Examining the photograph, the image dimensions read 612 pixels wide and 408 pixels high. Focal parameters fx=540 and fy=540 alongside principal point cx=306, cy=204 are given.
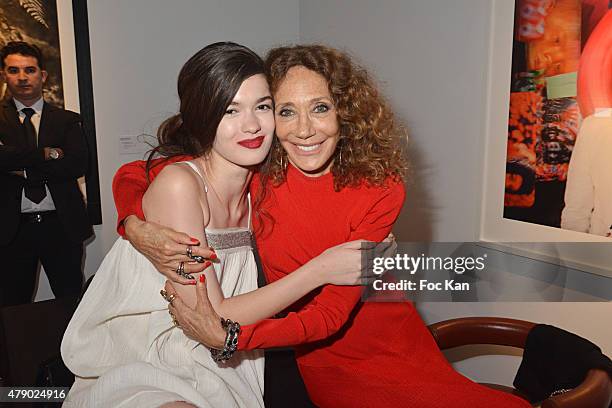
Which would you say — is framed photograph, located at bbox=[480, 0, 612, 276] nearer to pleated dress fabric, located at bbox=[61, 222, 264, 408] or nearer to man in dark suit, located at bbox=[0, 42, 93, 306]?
pleated dress fabric, located at bbox=[61, 222, 264, 408]

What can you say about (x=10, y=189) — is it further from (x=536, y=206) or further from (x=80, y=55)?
(x=536, y=206)

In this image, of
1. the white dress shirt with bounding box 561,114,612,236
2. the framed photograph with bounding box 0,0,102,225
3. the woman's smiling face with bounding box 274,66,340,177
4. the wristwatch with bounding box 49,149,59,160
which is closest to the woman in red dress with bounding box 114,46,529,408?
the woman's smiling face with bounding box 274,66,340,177

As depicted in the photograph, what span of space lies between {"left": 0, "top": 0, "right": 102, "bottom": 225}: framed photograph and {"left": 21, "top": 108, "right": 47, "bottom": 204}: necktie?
21 cm

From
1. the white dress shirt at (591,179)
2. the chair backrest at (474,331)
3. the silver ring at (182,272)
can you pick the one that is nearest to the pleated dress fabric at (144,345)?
the silver ring at (182,272)

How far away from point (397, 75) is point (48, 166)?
1.84 metres

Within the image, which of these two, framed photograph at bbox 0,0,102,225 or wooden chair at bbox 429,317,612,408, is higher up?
framed photograph at bbox 0,0,102,225

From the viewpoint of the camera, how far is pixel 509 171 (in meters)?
2.04

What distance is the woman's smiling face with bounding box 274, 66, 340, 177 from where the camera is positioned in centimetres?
131

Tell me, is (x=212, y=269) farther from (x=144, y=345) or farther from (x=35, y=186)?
(x=35, y=186)

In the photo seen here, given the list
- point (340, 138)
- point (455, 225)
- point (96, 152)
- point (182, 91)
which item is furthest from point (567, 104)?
point (96, 152)

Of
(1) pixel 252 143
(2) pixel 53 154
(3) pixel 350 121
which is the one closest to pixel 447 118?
(3) pixel 350 121

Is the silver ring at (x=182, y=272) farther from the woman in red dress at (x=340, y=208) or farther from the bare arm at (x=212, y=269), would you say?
the woman in red dress at (x=340, y=208)

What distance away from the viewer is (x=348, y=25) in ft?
9.81

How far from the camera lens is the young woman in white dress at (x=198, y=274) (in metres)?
1.20
